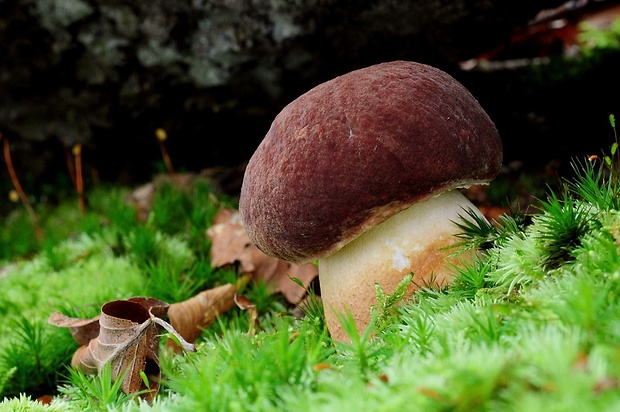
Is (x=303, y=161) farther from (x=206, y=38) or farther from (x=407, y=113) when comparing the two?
(x=206, y=38)

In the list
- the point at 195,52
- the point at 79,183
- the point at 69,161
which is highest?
the point at 195,52

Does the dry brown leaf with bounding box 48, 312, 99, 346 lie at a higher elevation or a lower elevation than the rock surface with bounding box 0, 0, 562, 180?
lower

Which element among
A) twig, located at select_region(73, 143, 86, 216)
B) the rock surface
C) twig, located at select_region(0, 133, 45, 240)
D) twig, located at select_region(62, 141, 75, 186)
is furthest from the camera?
twig, located at select_region(62, 141, 75, 186)

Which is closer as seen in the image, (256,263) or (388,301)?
(388,301)

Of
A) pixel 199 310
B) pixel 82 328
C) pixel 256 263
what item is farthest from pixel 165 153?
pixel 82 328

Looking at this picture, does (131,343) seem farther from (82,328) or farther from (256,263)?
(256,263)

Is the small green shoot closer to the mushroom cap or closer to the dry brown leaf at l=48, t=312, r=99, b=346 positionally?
the mushroom cap

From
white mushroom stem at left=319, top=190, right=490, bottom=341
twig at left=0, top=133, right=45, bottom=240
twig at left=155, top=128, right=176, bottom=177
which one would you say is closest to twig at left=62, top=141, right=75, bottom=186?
twig at left=0, top=133, right=45, bottom=240

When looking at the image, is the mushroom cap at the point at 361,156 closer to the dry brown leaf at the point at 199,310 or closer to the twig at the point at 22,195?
the dry brown leaf at the point at 199,310
